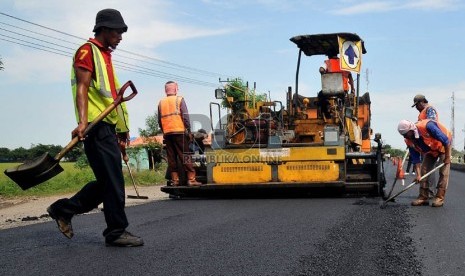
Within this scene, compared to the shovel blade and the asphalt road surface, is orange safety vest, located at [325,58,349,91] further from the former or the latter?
the shovel blade

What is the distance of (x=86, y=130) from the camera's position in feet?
14.8

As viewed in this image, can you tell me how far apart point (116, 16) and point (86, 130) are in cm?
93

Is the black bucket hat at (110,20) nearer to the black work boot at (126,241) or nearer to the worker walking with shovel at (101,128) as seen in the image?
the worker walking with shovel at (101,128)

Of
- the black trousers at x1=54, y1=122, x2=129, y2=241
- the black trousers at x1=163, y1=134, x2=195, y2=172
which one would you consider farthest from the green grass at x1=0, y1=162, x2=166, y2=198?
the black trousers at x1=54, y1=122, x2=129, y2=241

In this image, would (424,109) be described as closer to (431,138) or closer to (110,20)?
(431,138)

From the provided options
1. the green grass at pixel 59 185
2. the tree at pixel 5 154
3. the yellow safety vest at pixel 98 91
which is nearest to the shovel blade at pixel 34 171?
the yellow safety vest at pixel 98 91

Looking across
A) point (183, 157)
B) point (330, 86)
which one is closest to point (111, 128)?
point (183, 157)

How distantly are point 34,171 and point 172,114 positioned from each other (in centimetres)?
541

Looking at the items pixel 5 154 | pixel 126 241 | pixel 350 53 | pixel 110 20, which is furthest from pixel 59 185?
pixel 5 154

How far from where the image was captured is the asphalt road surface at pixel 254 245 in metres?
4.06

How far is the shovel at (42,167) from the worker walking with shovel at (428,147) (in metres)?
5.00

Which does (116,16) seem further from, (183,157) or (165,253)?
(183,157)

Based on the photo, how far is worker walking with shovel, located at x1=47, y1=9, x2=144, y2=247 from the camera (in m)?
4.66

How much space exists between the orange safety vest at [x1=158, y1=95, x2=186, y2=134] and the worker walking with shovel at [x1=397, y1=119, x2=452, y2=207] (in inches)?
135
